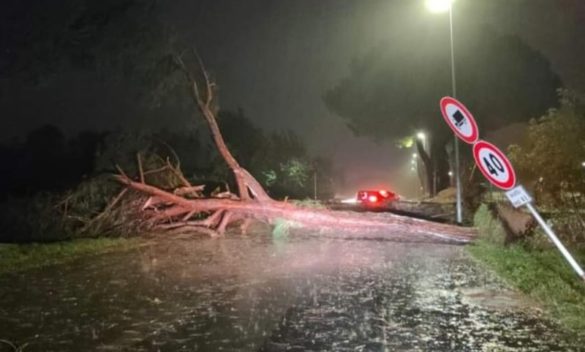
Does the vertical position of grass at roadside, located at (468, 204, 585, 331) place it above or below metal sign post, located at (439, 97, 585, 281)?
below

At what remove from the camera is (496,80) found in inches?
1400

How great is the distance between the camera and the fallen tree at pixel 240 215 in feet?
52.4

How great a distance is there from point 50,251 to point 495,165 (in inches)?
380

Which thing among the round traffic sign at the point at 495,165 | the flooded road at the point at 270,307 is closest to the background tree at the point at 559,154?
the flooded road at the point at 270,307

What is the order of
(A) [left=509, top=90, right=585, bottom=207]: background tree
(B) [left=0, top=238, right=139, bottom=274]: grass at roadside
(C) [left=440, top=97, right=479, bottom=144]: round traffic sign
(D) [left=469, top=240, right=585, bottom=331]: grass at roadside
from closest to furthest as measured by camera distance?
(D) [left=469, top=240, right=585, bottom=331]: grass at roadside, (C) [left=440, top=97, right=479, bottom=144]: round traffic sign, (B) [left=0, top=238, right=139, bottom=274]: grass at roadside, (A) [left=509, top=90, right=585, bottom=207]: background tree

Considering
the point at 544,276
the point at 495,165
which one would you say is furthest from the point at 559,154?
the point at 495,165

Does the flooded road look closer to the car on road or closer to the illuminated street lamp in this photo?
the car on road

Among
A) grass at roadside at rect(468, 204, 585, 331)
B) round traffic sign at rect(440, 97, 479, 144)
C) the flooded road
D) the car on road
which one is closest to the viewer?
the flooded road

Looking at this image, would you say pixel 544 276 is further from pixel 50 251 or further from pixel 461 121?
pixel 50 251

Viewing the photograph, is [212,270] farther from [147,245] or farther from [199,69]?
[199,69]

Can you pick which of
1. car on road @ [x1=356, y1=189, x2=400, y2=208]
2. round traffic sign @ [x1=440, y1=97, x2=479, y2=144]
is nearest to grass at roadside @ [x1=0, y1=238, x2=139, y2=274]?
round traffic sign @ [x1=440, y1=97, x2=479, y2=144]

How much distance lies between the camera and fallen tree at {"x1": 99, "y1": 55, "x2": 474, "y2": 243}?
52.4 ft

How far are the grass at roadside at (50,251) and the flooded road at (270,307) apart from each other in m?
0.65

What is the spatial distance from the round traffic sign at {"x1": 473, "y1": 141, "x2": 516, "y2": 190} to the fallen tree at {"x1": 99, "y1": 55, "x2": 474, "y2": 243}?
26.8 ft
